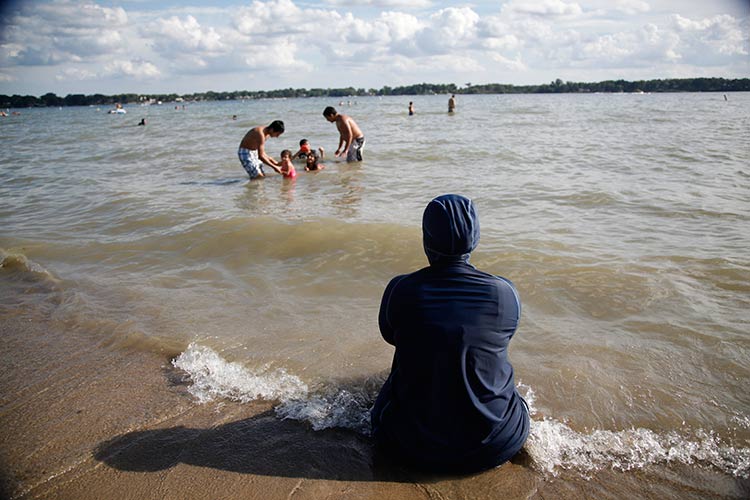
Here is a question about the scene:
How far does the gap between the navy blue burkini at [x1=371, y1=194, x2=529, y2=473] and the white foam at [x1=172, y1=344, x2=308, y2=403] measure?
1.04 metres

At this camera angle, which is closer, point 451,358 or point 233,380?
point 451,358

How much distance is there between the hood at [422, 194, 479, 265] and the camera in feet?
6.81

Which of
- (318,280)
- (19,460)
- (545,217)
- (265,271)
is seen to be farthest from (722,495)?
(545,217)

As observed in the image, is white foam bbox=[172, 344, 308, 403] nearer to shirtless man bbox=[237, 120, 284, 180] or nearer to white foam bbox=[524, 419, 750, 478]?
white foam bbox=[524, 419, 750, 478]

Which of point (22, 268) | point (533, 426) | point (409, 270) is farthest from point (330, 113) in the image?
point (533, 426)

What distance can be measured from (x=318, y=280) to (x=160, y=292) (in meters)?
1.60

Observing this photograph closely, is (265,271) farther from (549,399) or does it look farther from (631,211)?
(631,211)

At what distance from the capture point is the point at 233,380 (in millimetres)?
3393

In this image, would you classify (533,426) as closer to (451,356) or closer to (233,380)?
(451,356)

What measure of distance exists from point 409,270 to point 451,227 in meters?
3.51

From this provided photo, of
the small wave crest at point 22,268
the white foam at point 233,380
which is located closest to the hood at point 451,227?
the white foam at point 233,380

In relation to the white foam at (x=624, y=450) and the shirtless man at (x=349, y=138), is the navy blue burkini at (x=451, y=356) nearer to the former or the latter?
the white foam at (x=624, y=450)

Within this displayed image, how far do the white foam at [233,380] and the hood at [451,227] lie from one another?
5.44 feet

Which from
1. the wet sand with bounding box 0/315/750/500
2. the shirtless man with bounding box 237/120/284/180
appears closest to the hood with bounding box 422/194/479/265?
the wet sand with bounding box 0/315/750/500
